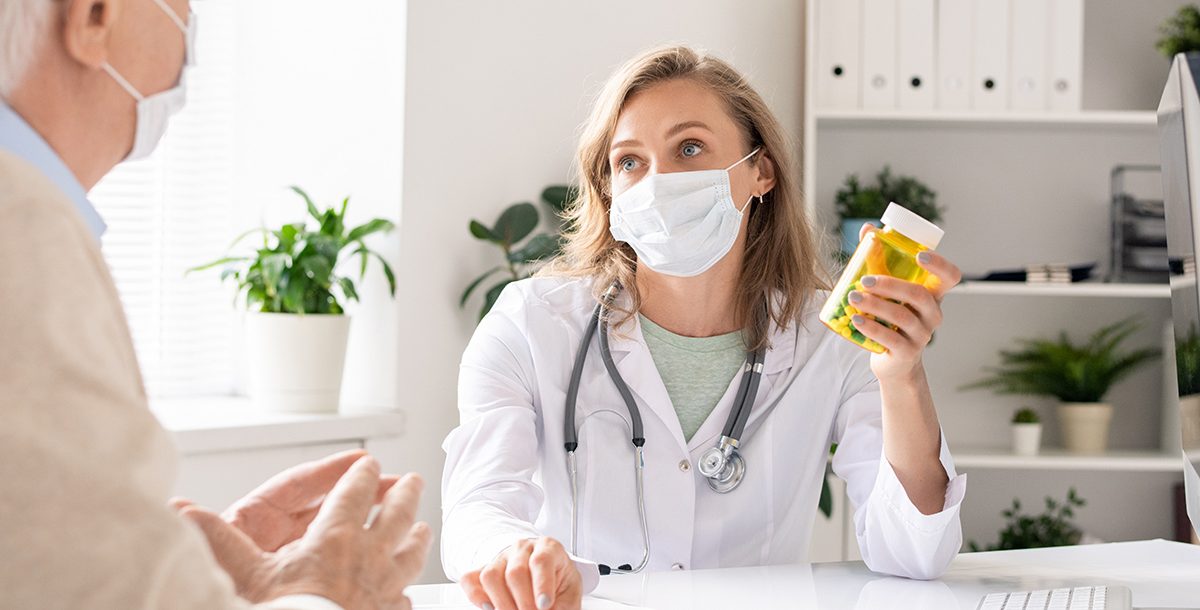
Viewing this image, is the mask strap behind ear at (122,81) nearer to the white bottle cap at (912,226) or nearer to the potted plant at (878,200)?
the white bottle cap at (912,226)

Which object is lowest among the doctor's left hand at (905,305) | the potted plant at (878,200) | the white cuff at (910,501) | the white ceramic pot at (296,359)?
the white cuff at (910,501)

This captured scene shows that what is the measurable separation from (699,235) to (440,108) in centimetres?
90

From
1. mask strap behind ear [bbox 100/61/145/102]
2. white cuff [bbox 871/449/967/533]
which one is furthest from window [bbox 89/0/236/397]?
mask strap behind ear [bbox 100/61/145/102]

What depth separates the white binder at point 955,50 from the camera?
3.12m

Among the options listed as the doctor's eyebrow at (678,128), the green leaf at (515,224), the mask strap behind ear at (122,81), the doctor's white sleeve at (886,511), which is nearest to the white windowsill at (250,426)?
the green leaf at (515,224)

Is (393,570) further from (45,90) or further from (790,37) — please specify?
(790,37)

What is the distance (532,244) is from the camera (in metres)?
2.53

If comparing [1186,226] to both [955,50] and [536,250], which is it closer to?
[536,250]

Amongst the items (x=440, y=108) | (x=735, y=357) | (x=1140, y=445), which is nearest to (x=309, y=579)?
(x=735, y=357)

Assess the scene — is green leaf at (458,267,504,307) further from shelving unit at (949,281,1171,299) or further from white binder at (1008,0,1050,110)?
white binder at (1008,0,1050,110)

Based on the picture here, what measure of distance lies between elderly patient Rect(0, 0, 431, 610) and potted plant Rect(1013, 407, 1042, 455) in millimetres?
2700

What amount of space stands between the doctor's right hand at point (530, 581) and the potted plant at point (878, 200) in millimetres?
2177

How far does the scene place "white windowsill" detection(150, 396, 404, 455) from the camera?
2043mm

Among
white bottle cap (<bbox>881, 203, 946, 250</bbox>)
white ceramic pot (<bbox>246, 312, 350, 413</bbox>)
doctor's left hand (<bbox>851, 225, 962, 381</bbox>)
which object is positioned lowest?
white ceramic pot (<bbox>246, 312, 350, 413</bbox>)
